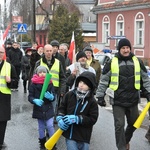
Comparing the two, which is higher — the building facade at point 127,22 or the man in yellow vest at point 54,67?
the building facade at point 127,22

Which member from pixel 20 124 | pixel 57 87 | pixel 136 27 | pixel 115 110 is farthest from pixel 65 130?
pixel 136 27

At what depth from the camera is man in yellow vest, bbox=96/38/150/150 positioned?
6.61 metres

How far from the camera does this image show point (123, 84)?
6598 mm

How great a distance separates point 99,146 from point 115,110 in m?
1.10

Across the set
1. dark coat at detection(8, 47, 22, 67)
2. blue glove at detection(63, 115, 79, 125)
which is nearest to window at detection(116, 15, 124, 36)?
dark coat at detection(8, 47, 22, 67)

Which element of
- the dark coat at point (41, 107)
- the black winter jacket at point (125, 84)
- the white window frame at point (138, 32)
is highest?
the white window frame at point (138, 32)

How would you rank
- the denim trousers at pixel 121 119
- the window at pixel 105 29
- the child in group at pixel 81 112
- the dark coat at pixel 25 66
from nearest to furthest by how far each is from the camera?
the child in group at pixel 81 112 < the denim trousers at pixel 121 119 < the dark coat at pixel 25 66 < the window at pixel 105 29

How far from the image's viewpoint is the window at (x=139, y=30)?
30.2 meters

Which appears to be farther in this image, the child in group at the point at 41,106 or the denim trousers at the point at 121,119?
the child in group at the point at 41,106

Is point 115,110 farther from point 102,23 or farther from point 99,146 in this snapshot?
point 102,23

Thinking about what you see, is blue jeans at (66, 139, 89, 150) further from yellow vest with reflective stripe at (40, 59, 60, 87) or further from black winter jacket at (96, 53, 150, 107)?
yellow vest with reflective stripe at (40, 59, 60, 87)

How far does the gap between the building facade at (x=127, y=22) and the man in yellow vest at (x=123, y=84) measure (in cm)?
1976

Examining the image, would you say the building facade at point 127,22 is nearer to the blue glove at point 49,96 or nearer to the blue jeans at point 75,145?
the blue glove at point 49,96

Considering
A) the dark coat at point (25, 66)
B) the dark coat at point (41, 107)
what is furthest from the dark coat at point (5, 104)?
the dark coat at point (25, 66)
